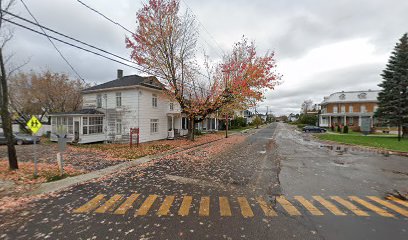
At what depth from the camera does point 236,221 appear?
448 centimetres

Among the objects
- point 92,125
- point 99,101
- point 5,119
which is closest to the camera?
point 5,119

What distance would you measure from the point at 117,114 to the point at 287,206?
63.8 ft

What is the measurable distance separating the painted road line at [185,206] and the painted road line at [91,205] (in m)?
2.35

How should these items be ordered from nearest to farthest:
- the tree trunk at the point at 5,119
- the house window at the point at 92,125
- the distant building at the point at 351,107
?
Answer: the tree trunk at the point at 5,119, the house window at the point at 92,125, the distant building at the point at 351,107

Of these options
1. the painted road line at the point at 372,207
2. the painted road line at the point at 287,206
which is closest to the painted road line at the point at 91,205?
the painted road line at the point at 287,206

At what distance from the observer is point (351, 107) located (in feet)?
155

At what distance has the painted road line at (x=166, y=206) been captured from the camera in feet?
16.0

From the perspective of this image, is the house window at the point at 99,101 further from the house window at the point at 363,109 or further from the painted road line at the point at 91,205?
the house window at the point at 363,109

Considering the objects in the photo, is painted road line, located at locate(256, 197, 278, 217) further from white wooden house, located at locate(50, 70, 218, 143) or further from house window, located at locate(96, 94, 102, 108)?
house window, located at locate(96, 94, 102, 108)

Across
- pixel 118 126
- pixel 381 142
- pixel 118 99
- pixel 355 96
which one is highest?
pixel 355 96

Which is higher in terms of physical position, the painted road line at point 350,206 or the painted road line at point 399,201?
the painted road line at point 350,206

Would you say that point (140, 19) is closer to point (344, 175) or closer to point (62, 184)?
point (62, 184)

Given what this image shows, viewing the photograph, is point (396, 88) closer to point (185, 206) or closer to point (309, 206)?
point (309, 206)

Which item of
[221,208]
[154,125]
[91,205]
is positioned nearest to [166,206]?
[221,208]
